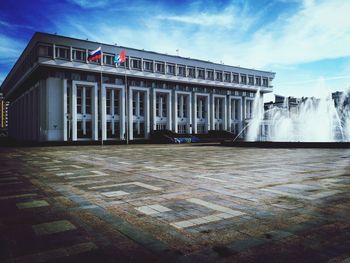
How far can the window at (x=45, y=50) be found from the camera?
42.7 metres

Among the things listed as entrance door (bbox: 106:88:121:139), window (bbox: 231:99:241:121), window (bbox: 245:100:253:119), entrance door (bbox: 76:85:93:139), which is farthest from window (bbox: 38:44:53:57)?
window (bbox: 245:100:253:119)

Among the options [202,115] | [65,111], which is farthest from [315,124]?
[65,111]

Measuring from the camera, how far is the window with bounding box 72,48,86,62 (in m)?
46.3

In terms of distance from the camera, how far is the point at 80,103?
4834 centimetres

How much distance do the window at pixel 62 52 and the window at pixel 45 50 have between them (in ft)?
3.63

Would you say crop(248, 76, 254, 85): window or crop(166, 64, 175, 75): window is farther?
crop(248, 76, 254, 85): window

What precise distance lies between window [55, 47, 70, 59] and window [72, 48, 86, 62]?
1.03 metres

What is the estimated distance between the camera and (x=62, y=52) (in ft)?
148

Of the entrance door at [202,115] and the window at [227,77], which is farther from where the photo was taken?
the window at [227,77]

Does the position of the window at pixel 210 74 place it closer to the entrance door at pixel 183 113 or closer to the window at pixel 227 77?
the window at pixel 227 77

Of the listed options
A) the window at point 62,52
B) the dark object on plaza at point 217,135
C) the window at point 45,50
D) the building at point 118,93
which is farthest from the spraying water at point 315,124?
the window at point 45,50

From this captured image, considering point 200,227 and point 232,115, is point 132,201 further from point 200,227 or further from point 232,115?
point 232,115

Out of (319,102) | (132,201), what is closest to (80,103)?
(319,102)

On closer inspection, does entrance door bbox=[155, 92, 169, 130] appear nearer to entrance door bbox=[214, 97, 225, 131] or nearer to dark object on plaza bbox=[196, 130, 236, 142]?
dark object on plaza bbox=[196, 130, 236, 142]
